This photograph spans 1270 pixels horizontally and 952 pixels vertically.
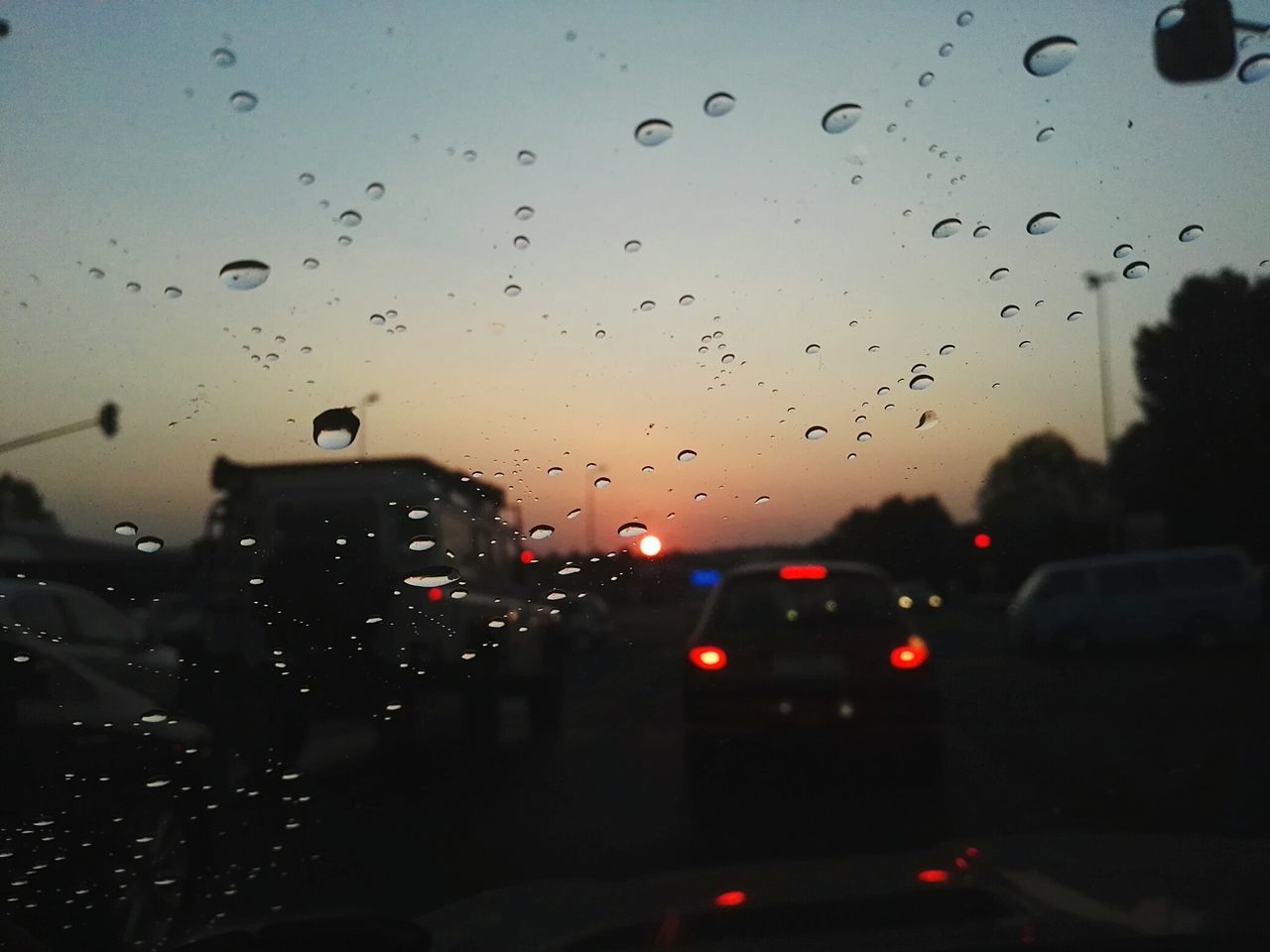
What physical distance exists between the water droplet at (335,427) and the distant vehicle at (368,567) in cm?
9

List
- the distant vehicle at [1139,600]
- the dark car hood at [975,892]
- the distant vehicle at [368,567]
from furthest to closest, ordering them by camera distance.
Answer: the distant vehicle at [1139,600] → the distant vehicle at [368,567] → the dark car hood at [975,892]

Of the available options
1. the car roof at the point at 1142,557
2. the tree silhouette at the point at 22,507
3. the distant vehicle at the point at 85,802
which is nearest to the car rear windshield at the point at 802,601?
the car roof at the point at 1142,557

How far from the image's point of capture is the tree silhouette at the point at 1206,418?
4645mm

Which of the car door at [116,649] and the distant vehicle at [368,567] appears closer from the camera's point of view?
the car door at [116,649]

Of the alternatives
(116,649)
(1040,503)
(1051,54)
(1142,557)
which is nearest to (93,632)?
(116,649)

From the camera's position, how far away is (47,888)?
3.82 m

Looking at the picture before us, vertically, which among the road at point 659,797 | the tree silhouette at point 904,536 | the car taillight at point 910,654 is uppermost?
the tree silhouette at point 904,536

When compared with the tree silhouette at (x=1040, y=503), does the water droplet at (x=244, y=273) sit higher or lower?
higher

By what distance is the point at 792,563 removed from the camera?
186 inches

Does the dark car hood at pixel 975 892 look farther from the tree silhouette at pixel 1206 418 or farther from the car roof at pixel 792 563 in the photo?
→ the tree silhouette at pixel 1206 418

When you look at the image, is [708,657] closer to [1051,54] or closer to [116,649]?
[116,649]

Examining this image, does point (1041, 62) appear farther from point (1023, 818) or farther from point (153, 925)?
point (153, 925)

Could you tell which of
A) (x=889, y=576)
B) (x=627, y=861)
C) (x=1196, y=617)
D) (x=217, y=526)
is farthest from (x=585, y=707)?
(x=1196, y=617)

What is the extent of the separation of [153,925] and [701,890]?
193 centimetres
